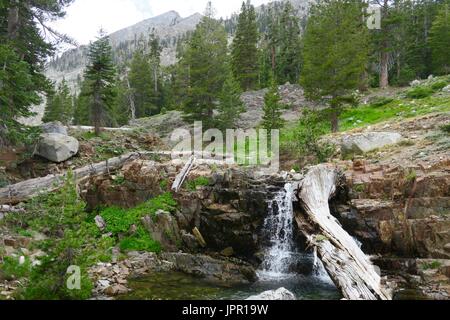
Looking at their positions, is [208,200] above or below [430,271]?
above

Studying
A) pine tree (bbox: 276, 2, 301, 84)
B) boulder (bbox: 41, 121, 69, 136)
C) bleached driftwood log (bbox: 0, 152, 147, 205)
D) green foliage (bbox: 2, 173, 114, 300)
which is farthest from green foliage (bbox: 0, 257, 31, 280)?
pine tree (bbox: 276, 2, 301, 84)

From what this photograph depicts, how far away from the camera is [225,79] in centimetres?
3638

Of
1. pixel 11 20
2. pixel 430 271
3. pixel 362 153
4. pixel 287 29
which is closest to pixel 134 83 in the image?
pixel 287 29

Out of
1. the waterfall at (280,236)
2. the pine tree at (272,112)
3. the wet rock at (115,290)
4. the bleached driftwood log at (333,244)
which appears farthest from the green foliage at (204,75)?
the wet rock at (115,290)

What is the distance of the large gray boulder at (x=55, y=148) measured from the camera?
24.5 meters

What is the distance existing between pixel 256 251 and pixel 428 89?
86.1 feet

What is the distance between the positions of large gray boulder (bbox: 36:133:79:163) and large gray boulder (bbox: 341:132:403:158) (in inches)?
679

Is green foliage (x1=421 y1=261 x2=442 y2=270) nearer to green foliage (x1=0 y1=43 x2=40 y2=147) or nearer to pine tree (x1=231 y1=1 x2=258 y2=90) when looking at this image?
green foliage (x1=0 y1=43 x2=40 y2=147)

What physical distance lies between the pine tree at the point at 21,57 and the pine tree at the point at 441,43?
37489 millimetres

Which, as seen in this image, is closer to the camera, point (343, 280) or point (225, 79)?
point (343, 280)

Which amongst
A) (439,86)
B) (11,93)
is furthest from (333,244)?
(439,86)

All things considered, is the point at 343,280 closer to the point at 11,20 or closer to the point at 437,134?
the point at 437,134

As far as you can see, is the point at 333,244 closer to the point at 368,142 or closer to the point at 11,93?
the point at 368,142

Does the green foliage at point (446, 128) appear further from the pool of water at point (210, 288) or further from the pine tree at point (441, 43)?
the pine tree at point (441, 43)
